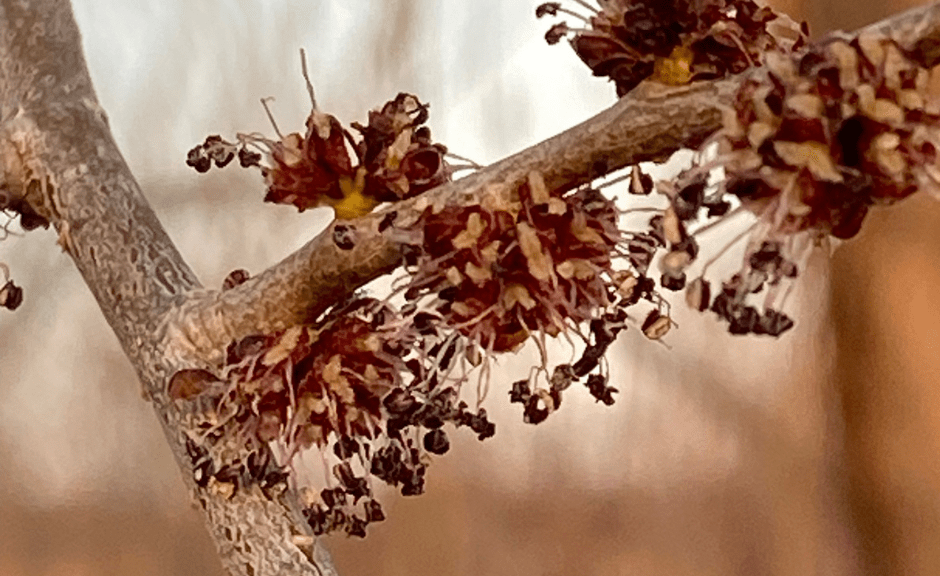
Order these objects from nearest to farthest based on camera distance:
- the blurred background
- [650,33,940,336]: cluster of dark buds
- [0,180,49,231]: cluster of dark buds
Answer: [650,33,940,336]: cluster of dark buds → [0,180,49,231]: cluster of dark buds → the blurred background

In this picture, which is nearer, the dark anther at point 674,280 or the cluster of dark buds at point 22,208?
the dark anther at point 674,280

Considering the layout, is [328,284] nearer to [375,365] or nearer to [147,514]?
[375,365]

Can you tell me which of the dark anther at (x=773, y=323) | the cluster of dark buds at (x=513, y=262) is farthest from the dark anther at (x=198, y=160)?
the dark anther at (x=773, y=323)

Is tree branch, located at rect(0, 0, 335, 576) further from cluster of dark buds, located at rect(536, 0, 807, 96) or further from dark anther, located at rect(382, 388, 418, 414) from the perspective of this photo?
cluster of dark buds, located at rect(536, 0, 807, 96)

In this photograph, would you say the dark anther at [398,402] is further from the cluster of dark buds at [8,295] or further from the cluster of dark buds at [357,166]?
the cluster of dark buds at [8,295]

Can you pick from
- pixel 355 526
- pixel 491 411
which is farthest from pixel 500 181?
pixel 491 411

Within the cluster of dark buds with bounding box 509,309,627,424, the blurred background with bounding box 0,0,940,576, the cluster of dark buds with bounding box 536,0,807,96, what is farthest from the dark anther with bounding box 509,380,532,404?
the blurred background with bounding box 0,0,940,576

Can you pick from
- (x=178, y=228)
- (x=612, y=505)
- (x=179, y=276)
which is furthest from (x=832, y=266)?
(x=179, y=276)
